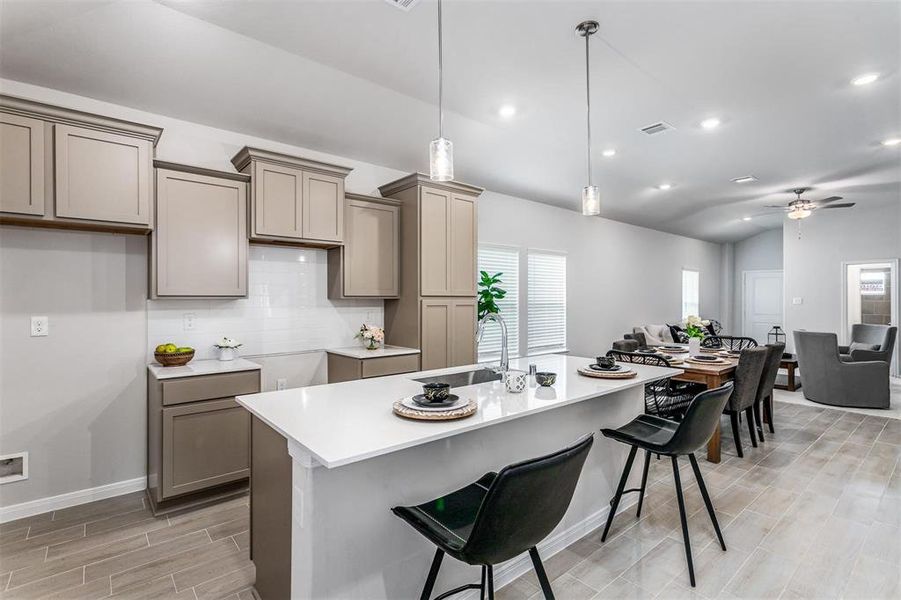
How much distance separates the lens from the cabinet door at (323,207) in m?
3.64

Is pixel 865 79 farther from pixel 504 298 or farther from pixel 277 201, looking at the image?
pixel 277 201

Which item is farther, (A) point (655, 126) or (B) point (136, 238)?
(A) point (655, 126)

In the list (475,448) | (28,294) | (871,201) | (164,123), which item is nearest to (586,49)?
(475,448)

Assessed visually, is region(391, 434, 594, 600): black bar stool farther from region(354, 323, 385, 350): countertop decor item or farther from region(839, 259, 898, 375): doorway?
region(839, 259, 898, 375): doorway

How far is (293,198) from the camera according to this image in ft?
11.7

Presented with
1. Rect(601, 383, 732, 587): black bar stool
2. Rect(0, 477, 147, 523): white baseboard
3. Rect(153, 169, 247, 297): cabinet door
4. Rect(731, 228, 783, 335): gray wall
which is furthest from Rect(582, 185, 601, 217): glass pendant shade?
Rect(731, 228, 783, 335): gray wall

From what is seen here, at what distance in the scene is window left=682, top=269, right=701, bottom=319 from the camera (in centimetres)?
966

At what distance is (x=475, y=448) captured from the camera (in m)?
2.05

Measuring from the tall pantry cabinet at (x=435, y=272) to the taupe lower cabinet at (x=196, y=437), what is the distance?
5.03 ft

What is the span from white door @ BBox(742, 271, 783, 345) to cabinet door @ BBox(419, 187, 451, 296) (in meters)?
9.46

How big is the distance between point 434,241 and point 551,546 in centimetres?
273

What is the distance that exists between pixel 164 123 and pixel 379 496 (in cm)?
321

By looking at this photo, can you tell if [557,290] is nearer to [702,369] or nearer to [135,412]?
[702,369]

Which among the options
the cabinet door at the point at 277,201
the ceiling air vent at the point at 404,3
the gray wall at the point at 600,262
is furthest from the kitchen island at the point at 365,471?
the gray wall at the point at 600,262
